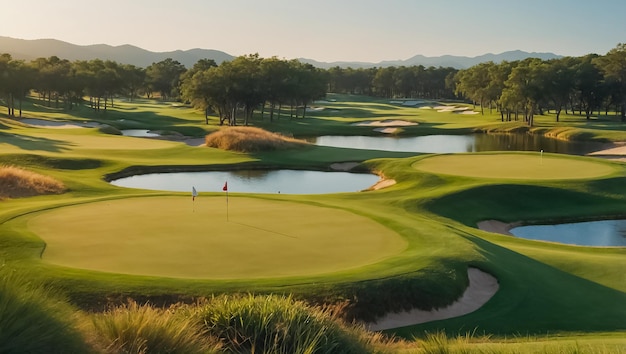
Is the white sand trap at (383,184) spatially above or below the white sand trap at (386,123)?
below

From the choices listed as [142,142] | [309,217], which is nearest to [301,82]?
[142,142]

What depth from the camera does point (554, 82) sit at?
3583 inches

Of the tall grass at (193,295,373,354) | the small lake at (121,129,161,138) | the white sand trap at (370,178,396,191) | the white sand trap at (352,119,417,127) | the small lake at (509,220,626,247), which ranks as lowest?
the small lake at (509,220,626,247)

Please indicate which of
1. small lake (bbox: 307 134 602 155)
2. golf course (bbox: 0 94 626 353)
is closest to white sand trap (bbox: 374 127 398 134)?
small lake (bbox: 307 134 602 155)

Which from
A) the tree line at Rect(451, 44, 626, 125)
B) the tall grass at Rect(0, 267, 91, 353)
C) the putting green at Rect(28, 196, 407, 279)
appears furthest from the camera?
the tree line at Rect(451, 44, 626, 125)

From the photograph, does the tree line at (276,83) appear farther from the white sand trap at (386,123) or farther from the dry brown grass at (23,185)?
the dry brown grass at (23,185)

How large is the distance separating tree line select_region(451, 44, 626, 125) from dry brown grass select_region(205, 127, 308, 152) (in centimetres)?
4862

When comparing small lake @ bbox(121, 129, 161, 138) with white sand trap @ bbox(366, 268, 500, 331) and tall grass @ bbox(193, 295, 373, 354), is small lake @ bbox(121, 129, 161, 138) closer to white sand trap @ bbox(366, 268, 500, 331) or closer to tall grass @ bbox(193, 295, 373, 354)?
white sand trap @ bbox(366, 268, 500, 331)

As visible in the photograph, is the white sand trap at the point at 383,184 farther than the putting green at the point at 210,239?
Yes

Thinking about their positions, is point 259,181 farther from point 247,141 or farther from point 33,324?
point 33,324

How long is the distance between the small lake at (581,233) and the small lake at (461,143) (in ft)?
115

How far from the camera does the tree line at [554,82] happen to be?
89.7 meters

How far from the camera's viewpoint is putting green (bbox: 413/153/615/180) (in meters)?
36.1

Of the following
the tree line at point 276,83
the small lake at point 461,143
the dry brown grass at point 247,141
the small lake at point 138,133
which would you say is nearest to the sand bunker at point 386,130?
the small lake at point 461,143
